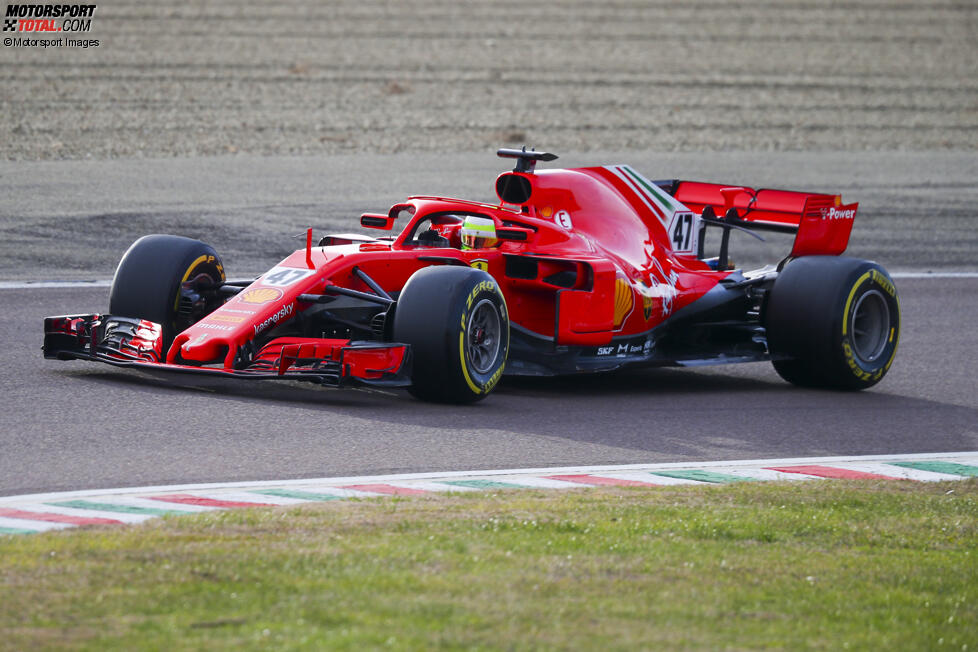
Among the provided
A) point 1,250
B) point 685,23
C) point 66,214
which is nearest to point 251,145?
point 66,214

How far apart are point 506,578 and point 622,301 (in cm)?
550

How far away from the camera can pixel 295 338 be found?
9906 millimetres

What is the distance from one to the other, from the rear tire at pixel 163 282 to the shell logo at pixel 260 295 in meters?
0.74

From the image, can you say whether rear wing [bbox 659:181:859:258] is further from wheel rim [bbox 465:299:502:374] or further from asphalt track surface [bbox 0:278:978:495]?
wheel rim [bbox 465:299:502:374]

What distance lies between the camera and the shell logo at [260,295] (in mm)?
10047

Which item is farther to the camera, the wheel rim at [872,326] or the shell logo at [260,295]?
the wheel rim at [872,326]

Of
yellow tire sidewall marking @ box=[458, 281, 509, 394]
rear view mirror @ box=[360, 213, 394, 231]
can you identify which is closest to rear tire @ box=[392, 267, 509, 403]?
yellow tire sidewall marking @ box=[458, 281, 509, 394]

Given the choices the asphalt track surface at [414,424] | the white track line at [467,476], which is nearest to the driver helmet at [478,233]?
the asphalt track surface at [414,424]

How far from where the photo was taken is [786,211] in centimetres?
1266

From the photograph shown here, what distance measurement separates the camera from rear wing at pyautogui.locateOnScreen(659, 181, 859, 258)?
1220cm

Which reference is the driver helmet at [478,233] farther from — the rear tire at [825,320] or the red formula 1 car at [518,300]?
the rear tire at [825,320]

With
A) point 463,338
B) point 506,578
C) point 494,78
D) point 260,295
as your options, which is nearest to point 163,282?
point 260,295

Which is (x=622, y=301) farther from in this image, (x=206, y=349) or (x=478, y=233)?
(x=206, y=349)

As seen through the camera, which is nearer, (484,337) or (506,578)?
(506,578)
